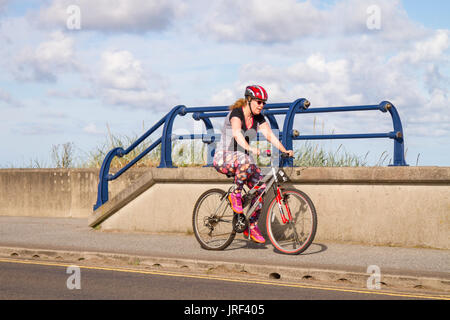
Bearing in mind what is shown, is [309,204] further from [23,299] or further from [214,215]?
[23,299]

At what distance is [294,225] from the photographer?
8.80m

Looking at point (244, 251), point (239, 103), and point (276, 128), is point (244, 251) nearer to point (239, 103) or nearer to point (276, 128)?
point (239, 103)

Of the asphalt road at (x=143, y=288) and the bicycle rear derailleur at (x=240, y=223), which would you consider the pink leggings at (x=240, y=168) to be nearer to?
the bicycle rear derailleur at (x=240, y=223)

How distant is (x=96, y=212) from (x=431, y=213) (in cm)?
601

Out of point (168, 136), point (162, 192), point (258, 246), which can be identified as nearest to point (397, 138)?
point (258, 246)

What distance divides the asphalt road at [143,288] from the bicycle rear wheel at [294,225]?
5.07 ft

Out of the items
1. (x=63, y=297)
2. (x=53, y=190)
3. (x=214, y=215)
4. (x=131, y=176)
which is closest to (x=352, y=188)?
(x=214, y=215)

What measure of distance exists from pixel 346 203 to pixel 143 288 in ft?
12.9

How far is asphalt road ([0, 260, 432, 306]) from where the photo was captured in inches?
250

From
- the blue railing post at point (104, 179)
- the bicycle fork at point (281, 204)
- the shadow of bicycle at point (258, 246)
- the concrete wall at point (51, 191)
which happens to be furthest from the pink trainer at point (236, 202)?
the concrete wall at point (51, 191)

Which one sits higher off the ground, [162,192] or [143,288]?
[162,192]

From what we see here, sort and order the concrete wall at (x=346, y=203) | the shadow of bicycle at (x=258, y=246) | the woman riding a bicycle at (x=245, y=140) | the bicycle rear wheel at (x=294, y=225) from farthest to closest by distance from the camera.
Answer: the concrete wall at (x=346, y=203) < the shadow of bicycle at (x=258, y=246) < the woman riding a bicycle at (x=245, y=140) < the bicycle rear wheel at (x=294, y=225)

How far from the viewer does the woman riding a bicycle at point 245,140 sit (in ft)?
29.1
